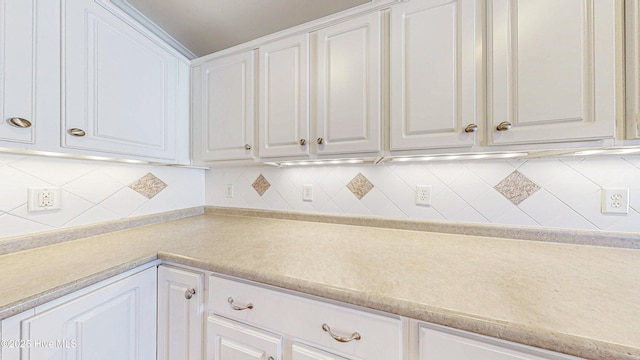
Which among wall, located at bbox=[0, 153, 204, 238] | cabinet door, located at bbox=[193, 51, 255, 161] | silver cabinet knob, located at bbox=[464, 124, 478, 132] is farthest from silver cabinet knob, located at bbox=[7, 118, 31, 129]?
silver cabinet knob, located at bbox=[464, 124, 478, 132]

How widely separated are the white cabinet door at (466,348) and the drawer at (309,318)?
0.07 metres

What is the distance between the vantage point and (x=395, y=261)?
2.71 ft

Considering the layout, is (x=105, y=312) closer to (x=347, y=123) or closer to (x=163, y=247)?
(x=163, y=247)

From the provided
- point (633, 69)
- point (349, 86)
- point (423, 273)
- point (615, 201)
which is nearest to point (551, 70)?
point (633, 69)

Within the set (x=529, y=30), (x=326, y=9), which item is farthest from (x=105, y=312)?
(x=529, y=30)

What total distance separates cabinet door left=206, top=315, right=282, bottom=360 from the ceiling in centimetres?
150

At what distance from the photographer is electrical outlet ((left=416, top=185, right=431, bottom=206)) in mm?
1226

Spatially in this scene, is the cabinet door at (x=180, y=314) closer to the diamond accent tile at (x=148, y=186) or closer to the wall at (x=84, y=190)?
the wall at (x=84, y=190)

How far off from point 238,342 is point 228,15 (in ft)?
5.24

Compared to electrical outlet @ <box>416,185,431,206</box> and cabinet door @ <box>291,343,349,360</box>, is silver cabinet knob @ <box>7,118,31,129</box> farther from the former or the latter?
electrical outlet @ <box>416,185,431,206</box>

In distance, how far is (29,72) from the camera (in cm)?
76

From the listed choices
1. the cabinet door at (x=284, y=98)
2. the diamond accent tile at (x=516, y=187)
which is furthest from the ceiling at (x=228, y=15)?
the diamond accent tile at (x=516, y=187)

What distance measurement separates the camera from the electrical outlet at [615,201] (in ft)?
3.01

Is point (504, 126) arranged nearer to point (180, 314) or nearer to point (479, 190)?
point (479, 190)
